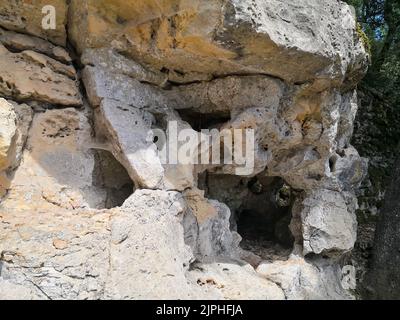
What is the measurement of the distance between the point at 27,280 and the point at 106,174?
122 cm

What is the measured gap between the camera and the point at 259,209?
526 centimetres

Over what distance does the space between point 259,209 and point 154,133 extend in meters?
2.42

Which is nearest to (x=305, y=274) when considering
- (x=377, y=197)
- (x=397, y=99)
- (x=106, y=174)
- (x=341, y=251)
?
(x=341, y=251)

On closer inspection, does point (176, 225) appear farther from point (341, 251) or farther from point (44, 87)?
point (341, 251)

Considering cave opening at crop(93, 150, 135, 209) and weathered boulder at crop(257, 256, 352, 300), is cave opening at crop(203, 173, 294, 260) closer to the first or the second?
weathered boulder at crop(257, 256, 352, 300)

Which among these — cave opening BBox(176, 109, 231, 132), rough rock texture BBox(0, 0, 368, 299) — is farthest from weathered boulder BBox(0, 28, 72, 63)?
cave opening BBox(176, 109, 231, 132)

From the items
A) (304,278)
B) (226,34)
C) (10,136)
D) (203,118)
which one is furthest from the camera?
(203,118)

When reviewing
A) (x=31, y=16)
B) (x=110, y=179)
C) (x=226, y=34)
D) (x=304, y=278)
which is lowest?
(x=304, y=278)

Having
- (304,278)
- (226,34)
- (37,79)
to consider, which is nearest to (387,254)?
(304,278)

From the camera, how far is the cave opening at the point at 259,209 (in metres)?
4.52

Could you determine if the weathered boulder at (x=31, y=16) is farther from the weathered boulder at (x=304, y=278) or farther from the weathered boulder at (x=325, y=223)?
the weathered boulder at (x=325, y=223)

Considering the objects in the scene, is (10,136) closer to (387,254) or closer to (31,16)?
(31,16)

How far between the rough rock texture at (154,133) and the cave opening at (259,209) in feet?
1.73

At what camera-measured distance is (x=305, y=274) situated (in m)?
3.75
